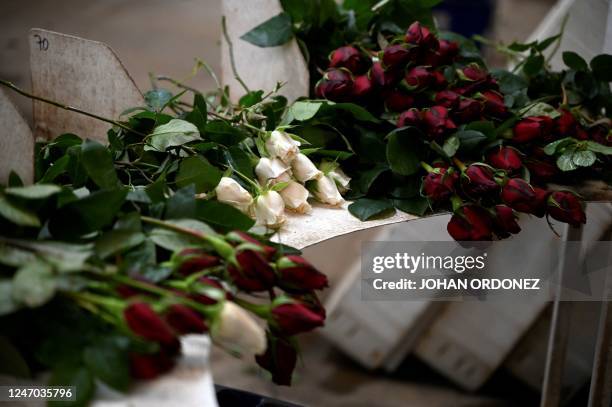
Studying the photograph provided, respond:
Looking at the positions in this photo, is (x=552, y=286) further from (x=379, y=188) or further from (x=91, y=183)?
(x=91, y=183)

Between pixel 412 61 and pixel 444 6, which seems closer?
pixel 412 61

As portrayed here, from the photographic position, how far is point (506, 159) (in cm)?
103

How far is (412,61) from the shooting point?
1104 mm

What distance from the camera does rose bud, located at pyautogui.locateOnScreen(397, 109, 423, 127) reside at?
104cm

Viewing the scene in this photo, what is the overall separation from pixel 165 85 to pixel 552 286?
2.55 m

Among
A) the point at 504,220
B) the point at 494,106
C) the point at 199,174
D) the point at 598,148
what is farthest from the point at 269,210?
the point at 598,148

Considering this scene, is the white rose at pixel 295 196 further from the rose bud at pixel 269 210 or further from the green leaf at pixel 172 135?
the green leaf at pixel 172 135

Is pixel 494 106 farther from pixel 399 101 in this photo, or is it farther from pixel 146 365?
pixel 146 365

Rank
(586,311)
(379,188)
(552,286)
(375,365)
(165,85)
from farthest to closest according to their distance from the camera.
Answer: (165,85), (375,365), (586,311), (552,286), (379,188)

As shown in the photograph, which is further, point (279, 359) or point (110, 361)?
point (279, 359)

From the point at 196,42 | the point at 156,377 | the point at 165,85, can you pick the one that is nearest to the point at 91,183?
the point at 156,377

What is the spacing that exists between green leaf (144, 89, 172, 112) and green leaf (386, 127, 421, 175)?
344 millimetres

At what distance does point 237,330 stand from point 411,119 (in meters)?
0.51

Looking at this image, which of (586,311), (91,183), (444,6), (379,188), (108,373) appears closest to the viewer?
(108,373)
